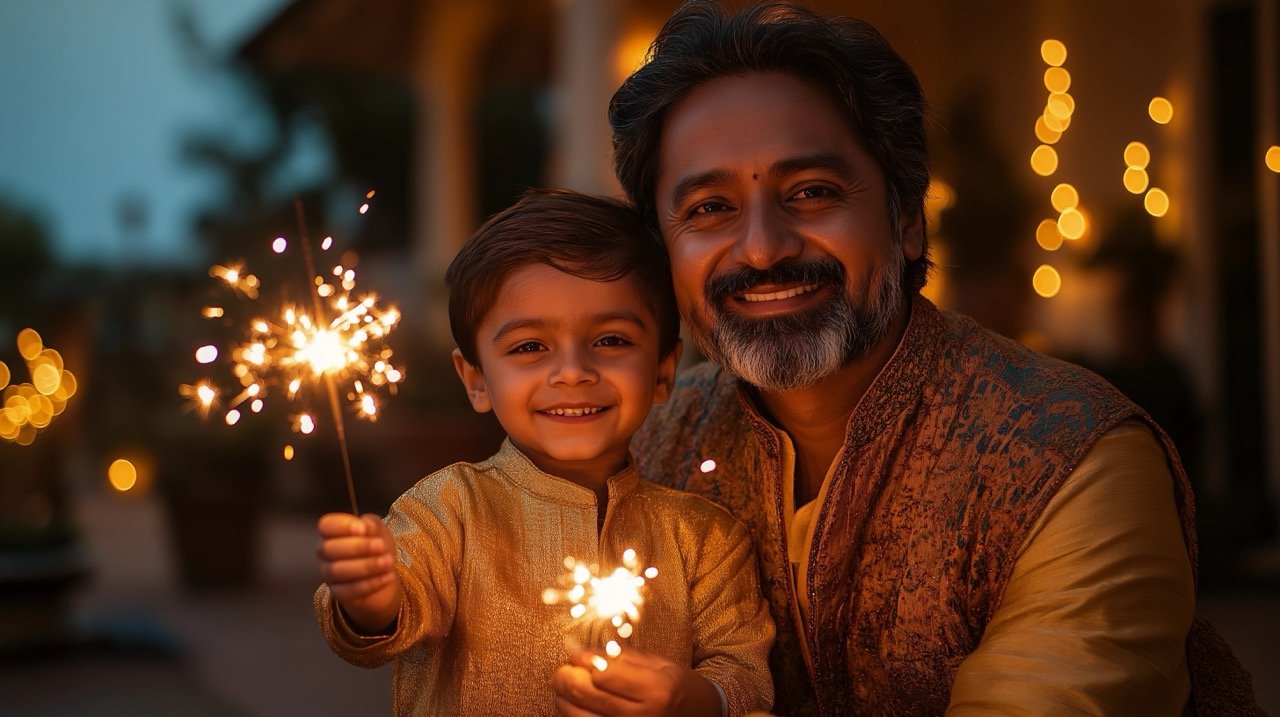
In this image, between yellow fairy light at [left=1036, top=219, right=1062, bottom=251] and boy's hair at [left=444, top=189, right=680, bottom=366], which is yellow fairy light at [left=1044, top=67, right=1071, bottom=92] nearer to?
yellow fairy light at [left=1036, top=219, right=1062, bottom=251]

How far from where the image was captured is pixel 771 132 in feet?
9.23

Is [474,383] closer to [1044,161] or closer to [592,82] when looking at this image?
[592,82]

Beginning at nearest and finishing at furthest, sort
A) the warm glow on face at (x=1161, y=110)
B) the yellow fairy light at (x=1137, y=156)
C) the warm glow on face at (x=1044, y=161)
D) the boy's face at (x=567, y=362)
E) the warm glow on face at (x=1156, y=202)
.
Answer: the boy's face at (x=567, y=362), the warm glow on face at (x=1156, y=202), the warm glow on face at (x=1161, y=110), the yellow fairy light at (x=1137, y=156), the warm glow on face at (x=1044, y=161)

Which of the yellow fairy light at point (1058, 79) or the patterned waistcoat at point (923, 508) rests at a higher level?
the yellow fairy light at point (1058, 79)

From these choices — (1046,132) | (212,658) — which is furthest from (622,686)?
(1046,132)

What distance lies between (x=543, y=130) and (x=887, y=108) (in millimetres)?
22156

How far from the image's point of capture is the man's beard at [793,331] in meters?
2.74

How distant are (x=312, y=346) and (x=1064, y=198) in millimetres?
8885

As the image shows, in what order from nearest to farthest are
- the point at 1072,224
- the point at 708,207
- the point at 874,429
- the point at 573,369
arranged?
the point at 573,369 → the point at 874,429 → the point at 708,207 → the point at 1072,224

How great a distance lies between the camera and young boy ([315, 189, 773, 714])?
249 cm

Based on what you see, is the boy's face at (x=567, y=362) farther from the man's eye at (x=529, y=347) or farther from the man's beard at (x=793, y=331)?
the man's beard at (x=793, y=331)

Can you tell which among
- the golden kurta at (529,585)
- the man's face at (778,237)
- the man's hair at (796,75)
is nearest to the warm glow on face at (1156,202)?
the man's hair at (796,75)

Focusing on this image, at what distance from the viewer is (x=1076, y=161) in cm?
1036

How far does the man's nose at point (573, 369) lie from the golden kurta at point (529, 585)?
8.4 inches
